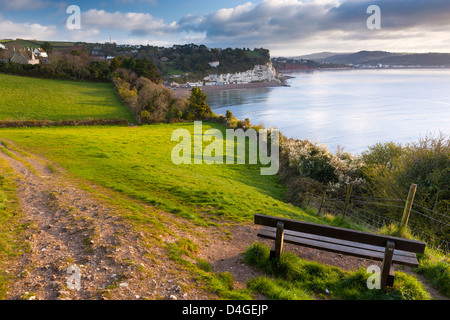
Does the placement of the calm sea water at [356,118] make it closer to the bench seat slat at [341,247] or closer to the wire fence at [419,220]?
the wire fence at [419,220]

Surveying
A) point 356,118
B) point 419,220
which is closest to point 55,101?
point 419,220

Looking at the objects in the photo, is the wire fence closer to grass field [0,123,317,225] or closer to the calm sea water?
grass field [0,123,317,225]

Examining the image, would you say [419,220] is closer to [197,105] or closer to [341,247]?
[341,247]

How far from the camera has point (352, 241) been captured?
17.3ft

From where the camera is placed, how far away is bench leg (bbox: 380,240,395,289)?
15.7ft

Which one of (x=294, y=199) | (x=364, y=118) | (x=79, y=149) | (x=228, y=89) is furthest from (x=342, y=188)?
(x=228, y=89)

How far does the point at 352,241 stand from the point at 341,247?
47 cm

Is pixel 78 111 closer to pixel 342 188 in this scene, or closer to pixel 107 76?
pixel 107 76

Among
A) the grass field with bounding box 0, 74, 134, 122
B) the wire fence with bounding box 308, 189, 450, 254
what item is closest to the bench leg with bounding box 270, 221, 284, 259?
the wire fence with bounding box 308, 189, 450, 254

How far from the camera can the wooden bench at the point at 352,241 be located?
482cm

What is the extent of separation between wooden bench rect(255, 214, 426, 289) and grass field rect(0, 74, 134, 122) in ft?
142
